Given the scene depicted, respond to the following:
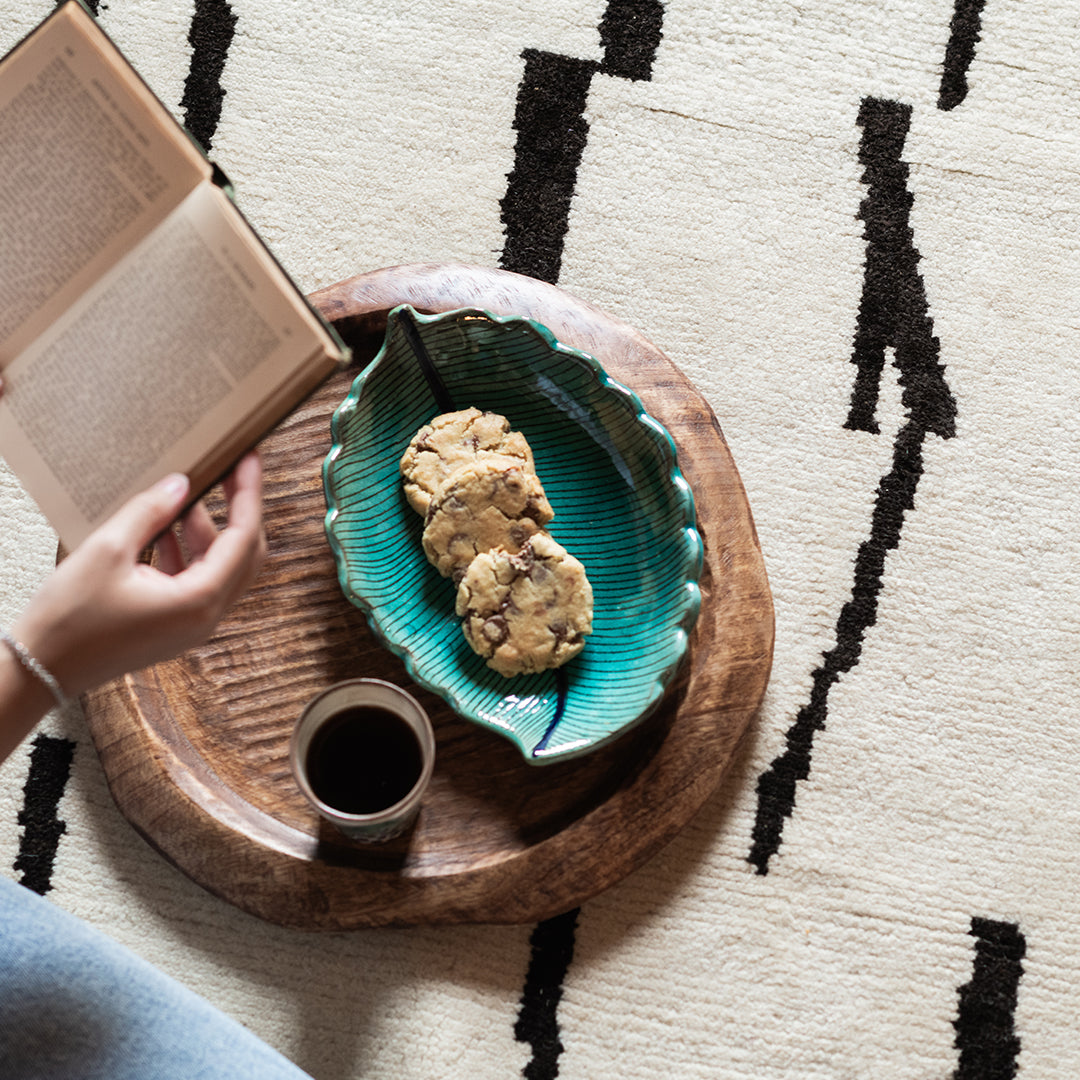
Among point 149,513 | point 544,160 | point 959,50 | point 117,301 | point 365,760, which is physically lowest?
point 365,760

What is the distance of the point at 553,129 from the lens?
105 centimetres

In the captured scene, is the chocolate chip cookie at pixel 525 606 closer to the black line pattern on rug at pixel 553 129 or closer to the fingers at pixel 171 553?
the fingers at pixel 171 553

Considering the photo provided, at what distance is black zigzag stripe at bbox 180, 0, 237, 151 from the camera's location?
1.05 metres

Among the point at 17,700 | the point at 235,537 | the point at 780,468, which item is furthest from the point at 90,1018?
the point at 780,468

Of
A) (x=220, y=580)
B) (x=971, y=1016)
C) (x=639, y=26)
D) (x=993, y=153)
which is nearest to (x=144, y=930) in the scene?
(x=220, y=580)

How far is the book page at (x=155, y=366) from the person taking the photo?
57cm

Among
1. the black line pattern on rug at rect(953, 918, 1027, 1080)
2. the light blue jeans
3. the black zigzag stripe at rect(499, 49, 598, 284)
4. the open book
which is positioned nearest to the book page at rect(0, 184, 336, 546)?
the open book

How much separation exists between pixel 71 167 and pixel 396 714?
1.37 feet

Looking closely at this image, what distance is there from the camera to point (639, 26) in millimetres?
1063

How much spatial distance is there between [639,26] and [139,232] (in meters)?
0.68

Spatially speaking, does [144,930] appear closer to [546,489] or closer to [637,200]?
[546,489]

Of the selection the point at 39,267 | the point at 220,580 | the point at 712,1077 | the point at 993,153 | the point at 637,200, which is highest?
the point at 993,153

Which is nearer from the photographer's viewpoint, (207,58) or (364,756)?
(364,756)

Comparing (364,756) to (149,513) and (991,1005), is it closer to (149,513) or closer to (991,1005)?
(149,513)
